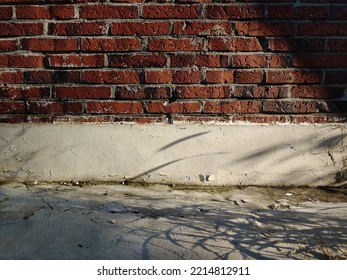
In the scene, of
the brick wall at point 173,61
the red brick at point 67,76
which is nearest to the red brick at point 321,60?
the brick wall at point 173,61

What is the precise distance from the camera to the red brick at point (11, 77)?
2334 mm

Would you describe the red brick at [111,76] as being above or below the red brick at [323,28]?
below

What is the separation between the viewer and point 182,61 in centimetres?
231

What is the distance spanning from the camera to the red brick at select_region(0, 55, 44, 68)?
7.59ft

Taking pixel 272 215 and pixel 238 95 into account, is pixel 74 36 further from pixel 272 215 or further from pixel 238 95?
pixel 272 215

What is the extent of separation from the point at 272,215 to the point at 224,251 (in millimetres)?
483

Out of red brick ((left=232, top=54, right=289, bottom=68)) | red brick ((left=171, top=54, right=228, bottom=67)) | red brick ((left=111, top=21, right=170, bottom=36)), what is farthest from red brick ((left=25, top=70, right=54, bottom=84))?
red brick ((left=232, top=54, right=289, bottom=68))

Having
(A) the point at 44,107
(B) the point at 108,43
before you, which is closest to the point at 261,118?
(B) the point at 108,43

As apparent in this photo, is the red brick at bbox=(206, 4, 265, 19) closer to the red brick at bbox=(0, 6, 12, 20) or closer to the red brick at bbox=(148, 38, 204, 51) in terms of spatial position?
the red brick at bbox=(148, 38, 204, 51)

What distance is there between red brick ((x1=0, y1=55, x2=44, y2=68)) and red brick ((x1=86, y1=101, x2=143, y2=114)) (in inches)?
15.7

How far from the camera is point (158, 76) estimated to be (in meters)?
2.33

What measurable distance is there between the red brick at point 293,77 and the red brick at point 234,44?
0.60ft

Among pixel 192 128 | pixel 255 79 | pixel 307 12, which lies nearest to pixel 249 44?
pixel 255 79

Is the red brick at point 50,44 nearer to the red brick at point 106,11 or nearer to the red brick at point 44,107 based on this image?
the red brick at point 106,11
